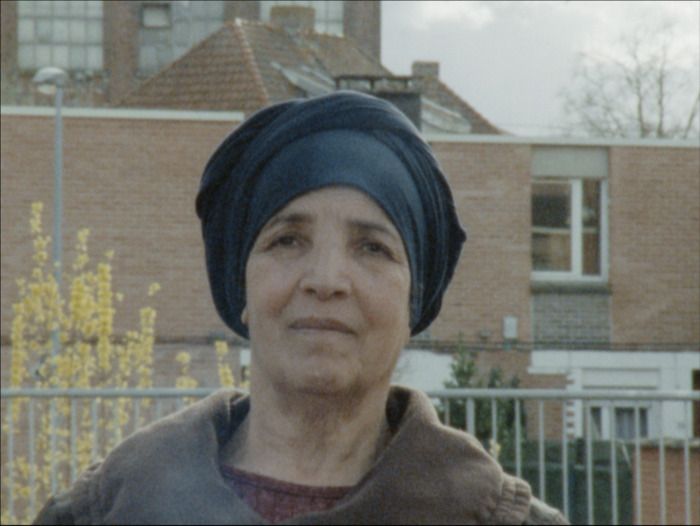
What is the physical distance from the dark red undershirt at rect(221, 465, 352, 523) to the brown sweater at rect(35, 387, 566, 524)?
3 cm

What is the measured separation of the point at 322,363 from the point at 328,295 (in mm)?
83

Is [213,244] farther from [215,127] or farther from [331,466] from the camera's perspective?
[215,127]

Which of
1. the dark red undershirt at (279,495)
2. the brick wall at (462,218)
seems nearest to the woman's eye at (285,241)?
the dark red undershirt at (279,495)

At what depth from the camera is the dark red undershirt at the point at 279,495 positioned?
2.35 m

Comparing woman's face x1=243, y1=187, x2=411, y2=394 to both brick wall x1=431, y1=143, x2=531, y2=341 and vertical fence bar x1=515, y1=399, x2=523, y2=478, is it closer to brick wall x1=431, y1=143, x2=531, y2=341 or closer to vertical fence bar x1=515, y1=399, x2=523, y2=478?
vertical fence bar x1=515, y1=399, x2=523, y2=478

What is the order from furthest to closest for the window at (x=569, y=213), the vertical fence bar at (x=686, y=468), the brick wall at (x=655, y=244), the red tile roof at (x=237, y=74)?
the red tile roof at (x=237, y=74) < the window at (x=569, y=213) < the brick wall at (x=655, y=244) < the vertical fence bar at (x=686, y=468)

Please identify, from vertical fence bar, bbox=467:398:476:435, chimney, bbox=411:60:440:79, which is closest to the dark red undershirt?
vertical fence bar, bbox=467:398:476:435

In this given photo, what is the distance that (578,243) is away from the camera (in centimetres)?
3297

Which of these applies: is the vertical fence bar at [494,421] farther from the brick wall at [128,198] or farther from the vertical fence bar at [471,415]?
the brick wall at [128,198]

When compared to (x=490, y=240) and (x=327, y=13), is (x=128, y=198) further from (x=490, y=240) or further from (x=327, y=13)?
(x=327, y=13)

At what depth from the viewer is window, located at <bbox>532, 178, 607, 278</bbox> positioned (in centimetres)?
3275

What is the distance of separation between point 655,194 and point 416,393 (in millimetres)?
30314

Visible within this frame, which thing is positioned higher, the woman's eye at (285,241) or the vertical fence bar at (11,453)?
the woman's eye at (285,241)

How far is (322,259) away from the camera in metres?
2.36
